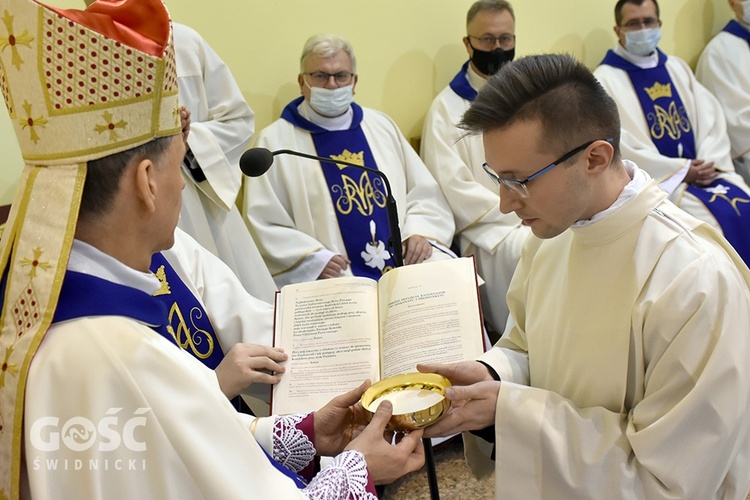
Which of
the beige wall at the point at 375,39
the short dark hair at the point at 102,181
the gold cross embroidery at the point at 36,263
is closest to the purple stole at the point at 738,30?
the beige wall at the point at 375,39

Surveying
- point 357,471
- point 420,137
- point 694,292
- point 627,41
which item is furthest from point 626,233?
point 627,41

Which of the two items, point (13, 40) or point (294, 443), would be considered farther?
point (294, 443)

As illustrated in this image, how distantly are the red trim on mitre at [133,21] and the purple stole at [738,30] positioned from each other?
19.6 ft

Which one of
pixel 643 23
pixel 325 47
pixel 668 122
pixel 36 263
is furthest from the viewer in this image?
pixel 643 23

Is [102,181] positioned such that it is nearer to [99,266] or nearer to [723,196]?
[99,266]

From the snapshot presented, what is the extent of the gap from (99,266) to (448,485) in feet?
8.13

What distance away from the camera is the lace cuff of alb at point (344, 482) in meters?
1.68

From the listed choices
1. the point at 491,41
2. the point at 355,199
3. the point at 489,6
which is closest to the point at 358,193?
the point at 355,199

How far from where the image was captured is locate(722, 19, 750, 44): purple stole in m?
6.23

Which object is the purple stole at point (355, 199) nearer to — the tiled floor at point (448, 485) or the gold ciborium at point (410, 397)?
the tiled floor at point (448, 485)

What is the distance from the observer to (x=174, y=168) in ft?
5.00

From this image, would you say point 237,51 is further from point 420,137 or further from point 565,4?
point 565,4

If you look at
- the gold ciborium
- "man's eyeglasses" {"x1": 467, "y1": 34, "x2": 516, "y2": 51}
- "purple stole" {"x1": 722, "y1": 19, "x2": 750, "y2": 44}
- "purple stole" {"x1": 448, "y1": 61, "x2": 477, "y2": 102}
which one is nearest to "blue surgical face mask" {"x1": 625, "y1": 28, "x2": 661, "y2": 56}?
"purple stole" {"x1": 722, "y1": 19, "x2": 750, "y2": 44}

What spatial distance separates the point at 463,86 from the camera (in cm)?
502
